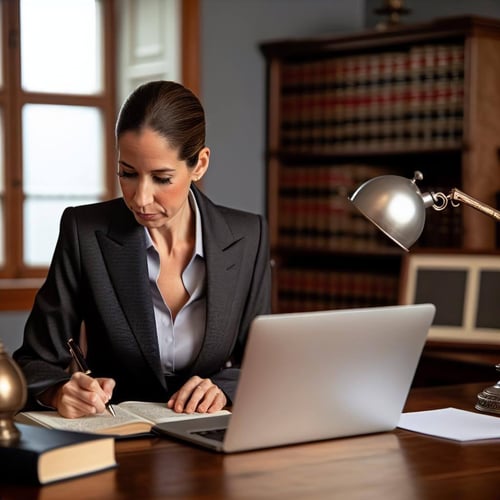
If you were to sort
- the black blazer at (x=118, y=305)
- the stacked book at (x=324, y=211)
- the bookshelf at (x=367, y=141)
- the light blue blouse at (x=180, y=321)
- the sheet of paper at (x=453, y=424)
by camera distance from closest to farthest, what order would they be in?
the sheet of paper at (x=453, y=424) → the black blazer at (x=118, y=305) → the light blue blouse at (x=180, y=321) → the bookshelf at (x=367, y=141) → the stacked book at (x=324, y=211)

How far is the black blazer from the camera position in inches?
91.8

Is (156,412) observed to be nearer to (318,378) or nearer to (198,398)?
(198,398)

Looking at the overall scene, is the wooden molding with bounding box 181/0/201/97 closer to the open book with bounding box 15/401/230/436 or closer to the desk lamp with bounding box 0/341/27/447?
the open book with bounding box 15/401/230/436

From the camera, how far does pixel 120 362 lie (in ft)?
7.80

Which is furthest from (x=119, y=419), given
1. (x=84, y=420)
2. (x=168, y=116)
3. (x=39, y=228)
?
(x=39, y=228)

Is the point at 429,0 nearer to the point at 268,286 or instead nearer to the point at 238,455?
the point at 268,286

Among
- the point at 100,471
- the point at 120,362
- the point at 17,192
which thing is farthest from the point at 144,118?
the point at 17,192

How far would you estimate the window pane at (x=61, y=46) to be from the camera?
4.63 metres

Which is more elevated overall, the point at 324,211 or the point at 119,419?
the point at 324,211

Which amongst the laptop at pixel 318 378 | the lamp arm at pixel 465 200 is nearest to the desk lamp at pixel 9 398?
the laptop at pixel 318 378

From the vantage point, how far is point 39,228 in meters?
4.68

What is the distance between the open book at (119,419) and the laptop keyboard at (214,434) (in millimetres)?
108

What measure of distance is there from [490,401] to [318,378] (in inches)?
23.9

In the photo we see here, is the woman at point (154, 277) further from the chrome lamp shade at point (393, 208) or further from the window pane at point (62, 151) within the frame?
the window pane at point (62, 151)
